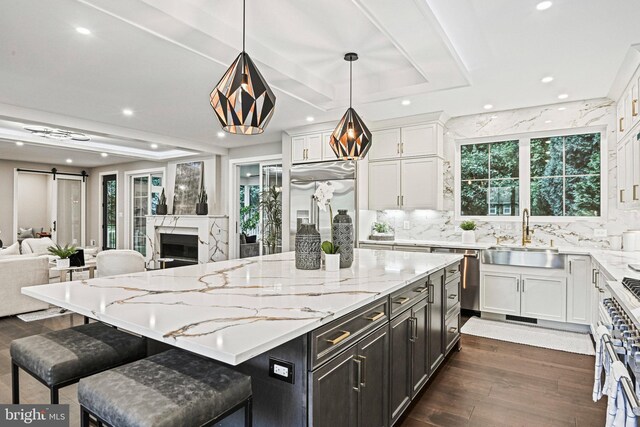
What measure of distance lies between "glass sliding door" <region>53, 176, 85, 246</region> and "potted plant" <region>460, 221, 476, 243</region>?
1002cm

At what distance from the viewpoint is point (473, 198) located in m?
5.22

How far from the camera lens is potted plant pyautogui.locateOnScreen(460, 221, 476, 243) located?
4.84m

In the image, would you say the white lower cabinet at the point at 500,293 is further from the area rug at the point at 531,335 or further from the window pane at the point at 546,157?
the window pane at the point at 546,157

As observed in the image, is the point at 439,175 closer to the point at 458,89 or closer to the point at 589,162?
the point at 458,89

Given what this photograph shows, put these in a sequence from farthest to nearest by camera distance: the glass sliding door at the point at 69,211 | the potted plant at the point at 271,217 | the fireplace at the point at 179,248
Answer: the glass sliding door at the point at 69,211, the fireplace at the point at 179,248, the potted plant at the point at 271,217

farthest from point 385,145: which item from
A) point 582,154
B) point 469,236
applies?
point 582,154

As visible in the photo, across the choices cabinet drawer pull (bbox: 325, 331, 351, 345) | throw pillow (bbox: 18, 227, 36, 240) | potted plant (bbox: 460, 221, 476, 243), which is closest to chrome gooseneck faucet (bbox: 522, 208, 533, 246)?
potted plant (bbox: 460, 221, 476, 243)

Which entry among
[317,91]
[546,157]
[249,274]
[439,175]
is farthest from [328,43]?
[546,157]

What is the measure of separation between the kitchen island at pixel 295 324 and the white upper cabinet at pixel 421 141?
8.69 ft

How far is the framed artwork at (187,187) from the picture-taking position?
7.70 m

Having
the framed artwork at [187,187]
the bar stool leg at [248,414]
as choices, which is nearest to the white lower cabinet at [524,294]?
the bar stool leg at [248,414]

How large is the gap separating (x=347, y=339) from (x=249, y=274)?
936mm

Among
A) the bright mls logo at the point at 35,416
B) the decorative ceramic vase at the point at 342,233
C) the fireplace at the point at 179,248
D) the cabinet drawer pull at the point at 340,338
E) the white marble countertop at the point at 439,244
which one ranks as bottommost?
the bright mls logo at the point at 35,416

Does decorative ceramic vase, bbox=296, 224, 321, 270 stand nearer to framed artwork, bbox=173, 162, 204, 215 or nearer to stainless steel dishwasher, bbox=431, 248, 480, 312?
stainless steel dishwasher, bbox=431, 248, 480, 312
